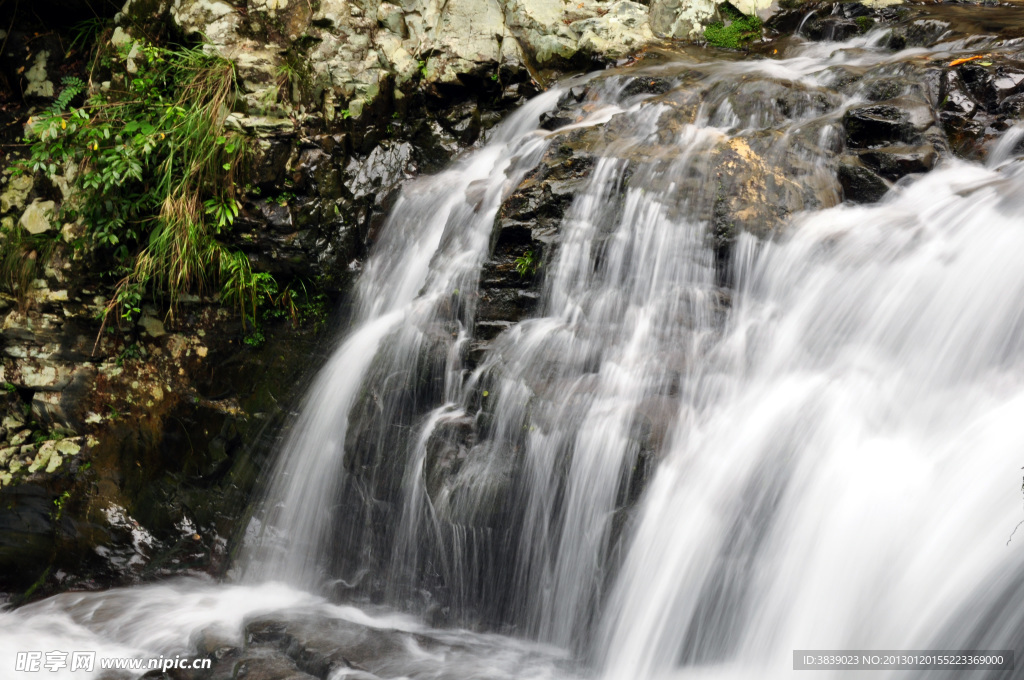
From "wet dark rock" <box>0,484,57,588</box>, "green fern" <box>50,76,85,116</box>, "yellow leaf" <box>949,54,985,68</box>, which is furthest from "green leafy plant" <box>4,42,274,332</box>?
"yellow leaf" <box>949,54,985,68</box>

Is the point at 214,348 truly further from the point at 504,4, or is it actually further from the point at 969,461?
the point at 969,461

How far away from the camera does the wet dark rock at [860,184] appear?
4.35 meters

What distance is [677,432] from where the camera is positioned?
3598 mm

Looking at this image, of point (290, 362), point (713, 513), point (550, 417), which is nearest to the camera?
point (713, 513)

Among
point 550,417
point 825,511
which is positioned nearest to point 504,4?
point 550,417

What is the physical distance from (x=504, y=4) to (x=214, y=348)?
13.2 feet

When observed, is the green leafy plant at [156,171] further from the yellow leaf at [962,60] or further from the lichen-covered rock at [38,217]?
the yellow leaf at [962,60]

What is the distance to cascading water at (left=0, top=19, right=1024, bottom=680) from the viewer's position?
119 inches

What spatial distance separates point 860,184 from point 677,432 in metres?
2.04

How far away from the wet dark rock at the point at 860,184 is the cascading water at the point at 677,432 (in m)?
0.10

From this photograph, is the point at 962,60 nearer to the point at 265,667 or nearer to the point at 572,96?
the point at 572,96

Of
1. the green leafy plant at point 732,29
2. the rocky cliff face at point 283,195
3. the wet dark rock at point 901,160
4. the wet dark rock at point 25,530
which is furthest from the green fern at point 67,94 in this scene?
the wet dark rock at point 901,160

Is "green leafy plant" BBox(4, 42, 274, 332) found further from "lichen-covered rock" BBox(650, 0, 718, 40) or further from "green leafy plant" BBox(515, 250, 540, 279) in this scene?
"lichen-covered rock" BBox(650, 0, 718, 40)

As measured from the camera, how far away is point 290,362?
5375mm
